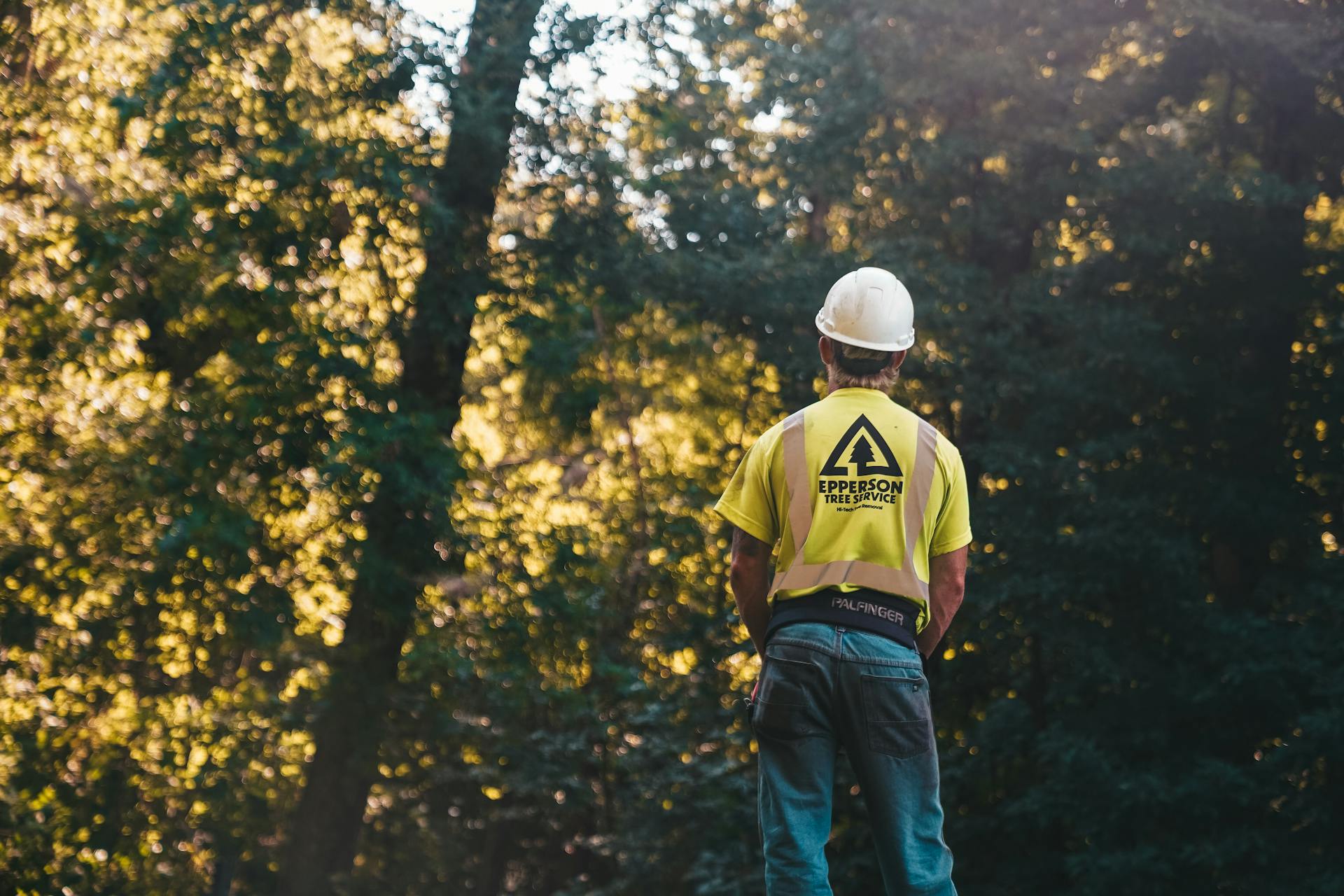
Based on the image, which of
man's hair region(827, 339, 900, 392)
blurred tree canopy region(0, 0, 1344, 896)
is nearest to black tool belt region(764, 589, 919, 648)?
man's hair region(827, 339, 900, 392)

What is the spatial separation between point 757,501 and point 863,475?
0.81ft

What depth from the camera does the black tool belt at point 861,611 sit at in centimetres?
307

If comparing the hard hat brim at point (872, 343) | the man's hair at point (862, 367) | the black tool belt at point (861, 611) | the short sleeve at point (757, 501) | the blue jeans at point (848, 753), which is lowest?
the blue jeans at point (848, 753)

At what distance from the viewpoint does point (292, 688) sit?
14070 millimetres

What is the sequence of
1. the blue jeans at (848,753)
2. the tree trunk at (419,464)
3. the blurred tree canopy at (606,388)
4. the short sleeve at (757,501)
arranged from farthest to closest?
the tree trunk at (419,464)
the blurred tree canopy at (606,388)
the short sleeve at (757,501)
the blue jeans at (848,753)

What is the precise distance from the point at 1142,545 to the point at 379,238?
20.2 ft

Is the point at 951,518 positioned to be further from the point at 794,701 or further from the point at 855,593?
the point at 794,701

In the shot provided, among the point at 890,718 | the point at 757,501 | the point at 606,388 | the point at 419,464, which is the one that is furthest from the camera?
the point at 606,388

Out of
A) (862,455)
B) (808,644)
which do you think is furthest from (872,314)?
(808,644)

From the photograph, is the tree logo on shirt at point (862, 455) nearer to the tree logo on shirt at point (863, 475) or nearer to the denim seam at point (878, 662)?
the tree logo on shirt at point (863, 475)

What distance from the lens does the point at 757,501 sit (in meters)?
3.22

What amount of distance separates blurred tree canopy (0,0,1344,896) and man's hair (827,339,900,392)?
7.17 meters

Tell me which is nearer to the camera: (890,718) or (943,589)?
(890,718)

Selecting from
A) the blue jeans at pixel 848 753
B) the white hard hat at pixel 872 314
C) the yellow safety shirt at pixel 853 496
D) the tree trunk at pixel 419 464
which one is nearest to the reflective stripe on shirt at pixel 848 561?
the yellow safety shirt at pixel 853 496
